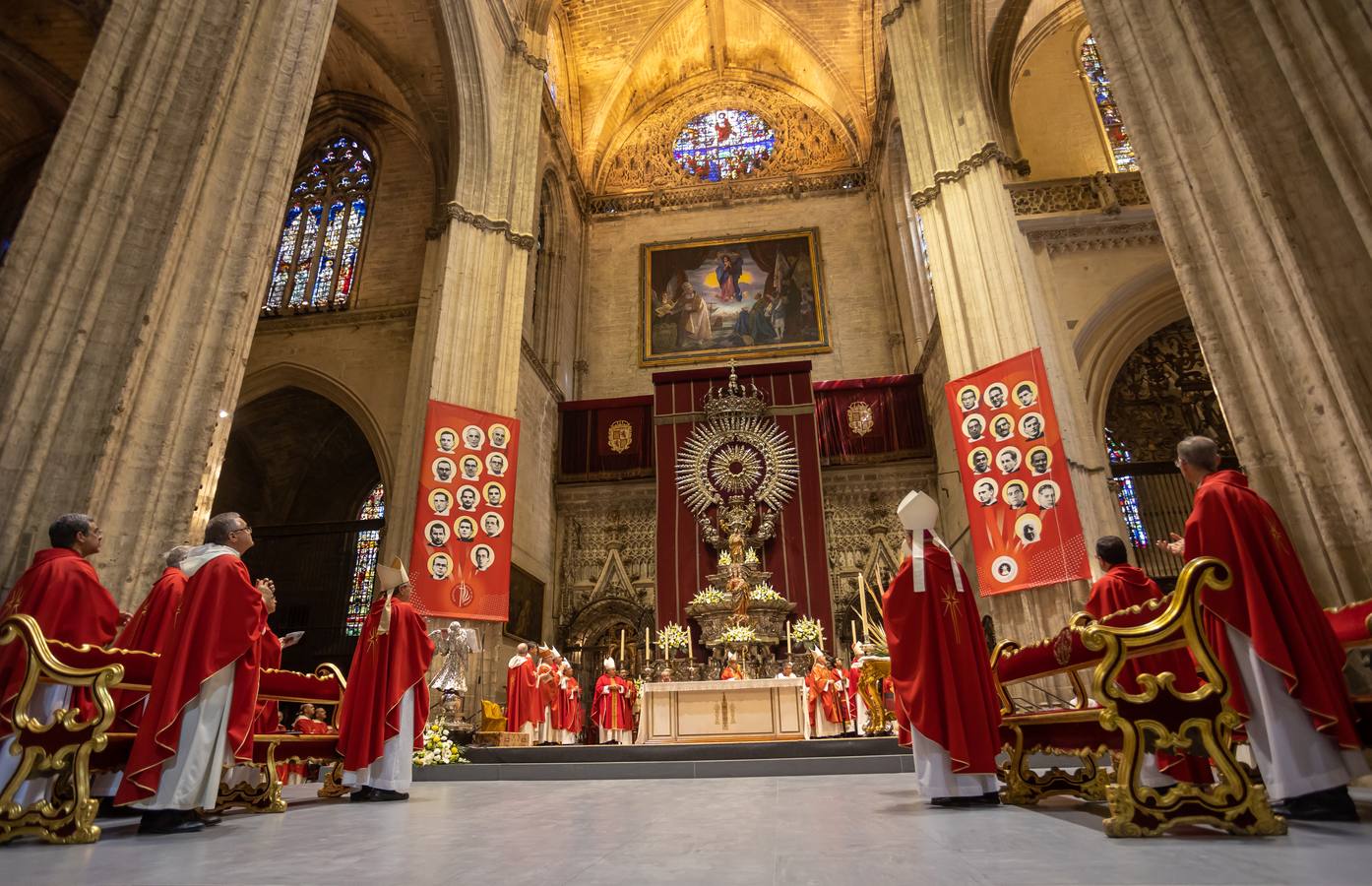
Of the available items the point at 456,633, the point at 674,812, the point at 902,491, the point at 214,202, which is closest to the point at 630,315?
the point at 902,491

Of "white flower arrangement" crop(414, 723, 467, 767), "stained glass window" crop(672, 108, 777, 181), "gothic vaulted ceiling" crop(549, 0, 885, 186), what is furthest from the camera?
"stained glass window" crop(672, 108, 777, 181)

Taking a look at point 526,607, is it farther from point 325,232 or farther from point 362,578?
point 325,232

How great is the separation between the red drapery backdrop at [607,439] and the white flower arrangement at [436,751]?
7.76 m

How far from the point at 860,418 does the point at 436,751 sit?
32.3 feet

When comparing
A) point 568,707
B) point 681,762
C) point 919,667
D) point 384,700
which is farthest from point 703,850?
point 568,707

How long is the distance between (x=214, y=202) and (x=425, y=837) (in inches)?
195

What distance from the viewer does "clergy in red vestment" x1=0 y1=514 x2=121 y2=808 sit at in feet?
9.09

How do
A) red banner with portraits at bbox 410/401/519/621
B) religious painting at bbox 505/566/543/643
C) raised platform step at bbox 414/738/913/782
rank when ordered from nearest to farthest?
raised platform step at bbox 414/738/913/782 < red banner with portraits at bbox 410/401/519/621 < religious painting at bbox 505/566/543/643

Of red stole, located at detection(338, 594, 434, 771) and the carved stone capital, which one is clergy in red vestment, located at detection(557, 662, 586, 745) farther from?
the carved stone capital

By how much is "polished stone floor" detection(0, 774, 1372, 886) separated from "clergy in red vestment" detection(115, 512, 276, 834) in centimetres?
22

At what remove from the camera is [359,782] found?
4203 mm

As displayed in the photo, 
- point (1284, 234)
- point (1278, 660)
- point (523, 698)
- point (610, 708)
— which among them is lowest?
point (1278, 660)

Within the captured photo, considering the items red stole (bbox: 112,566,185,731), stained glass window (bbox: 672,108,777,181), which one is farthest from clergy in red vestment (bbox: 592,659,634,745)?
stained glass window (bbox: 672,108,777,181)

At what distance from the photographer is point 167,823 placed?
2.79m
